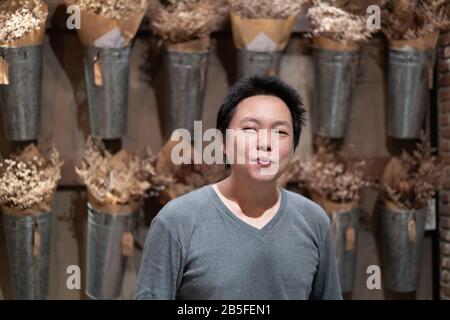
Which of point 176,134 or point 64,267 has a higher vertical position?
point 176,134

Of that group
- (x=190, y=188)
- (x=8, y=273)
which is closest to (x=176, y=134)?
(x=190, y=188)

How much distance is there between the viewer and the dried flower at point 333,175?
10.0ft

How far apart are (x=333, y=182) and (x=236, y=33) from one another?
828 mm

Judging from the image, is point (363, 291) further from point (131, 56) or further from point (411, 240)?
point (131, 56)

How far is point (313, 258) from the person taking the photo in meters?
1.29

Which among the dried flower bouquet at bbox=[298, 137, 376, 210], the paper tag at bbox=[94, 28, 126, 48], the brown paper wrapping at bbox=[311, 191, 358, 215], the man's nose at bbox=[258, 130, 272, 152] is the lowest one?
the brown paper wrapping at bbox=[311, 191, 358, 215]

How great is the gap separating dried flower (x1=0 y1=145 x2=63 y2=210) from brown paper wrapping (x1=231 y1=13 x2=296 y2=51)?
0.99 m

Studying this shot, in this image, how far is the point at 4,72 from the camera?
2.66 metres

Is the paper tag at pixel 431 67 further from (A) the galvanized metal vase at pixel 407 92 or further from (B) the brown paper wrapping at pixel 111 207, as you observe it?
(B) the brown paper wrapping at pixel 111 207

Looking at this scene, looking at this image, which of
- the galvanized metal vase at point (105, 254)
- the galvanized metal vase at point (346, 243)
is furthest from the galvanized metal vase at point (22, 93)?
the galvanized metal vase at point (346, 243)

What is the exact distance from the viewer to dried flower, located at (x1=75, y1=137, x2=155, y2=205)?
2.87 meters

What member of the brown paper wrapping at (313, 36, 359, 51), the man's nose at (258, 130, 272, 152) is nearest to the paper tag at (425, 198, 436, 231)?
the brown paper wrapping at (313, 36, 359, 51)

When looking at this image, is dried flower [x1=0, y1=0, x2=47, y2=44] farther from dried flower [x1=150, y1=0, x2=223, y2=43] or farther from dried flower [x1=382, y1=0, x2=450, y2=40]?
dried flower [x1=382, y1=0, x2=450, y2=40]
